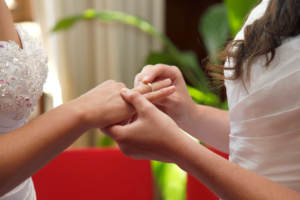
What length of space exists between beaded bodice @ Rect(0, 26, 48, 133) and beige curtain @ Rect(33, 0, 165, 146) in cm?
170

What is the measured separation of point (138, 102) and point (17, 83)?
0.99 feet

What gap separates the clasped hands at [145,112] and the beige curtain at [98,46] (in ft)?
5.53

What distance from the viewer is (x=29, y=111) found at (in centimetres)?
101

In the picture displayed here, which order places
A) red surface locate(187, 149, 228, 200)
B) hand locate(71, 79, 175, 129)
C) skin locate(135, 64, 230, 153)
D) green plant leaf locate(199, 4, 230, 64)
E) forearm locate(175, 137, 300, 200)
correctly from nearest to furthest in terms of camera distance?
forearm locate(175, 137, 300, 200) < hand locate(71, 79, 175, 129) < skin locate(135, 64, 230, 153) < red surface locate(187, 149, 228, 200) < green plant leaf locate(199, 4, 230, 64)

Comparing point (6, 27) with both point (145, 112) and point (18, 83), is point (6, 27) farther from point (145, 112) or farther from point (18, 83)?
point (145, 112)

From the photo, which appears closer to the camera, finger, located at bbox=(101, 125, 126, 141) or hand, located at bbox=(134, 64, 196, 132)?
finger, located at bbox=(101, 125, 126, 141)

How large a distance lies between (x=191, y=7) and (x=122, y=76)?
0.77 metres

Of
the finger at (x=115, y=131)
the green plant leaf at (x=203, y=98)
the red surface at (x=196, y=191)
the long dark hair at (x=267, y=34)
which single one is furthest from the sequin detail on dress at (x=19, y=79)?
the green plant leaf at (x=203, y=98)

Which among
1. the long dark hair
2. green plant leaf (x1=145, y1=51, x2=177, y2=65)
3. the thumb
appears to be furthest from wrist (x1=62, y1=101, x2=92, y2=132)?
green plant leaf (x1=145, y1=51, x2=177, y2=65)

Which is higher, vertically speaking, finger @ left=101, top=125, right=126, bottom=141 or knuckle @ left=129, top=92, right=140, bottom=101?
knuckle @ left=129, top=92, right=140, bottom=101

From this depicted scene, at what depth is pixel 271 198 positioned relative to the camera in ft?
2.57

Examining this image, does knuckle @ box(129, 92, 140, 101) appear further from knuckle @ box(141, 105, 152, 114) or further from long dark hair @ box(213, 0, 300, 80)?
long dark hair @ box(213, 0, 300, 80)

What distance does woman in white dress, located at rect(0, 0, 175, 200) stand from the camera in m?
0.82

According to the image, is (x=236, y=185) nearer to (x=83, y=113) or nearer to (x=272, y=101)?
(x=272, y=101)
